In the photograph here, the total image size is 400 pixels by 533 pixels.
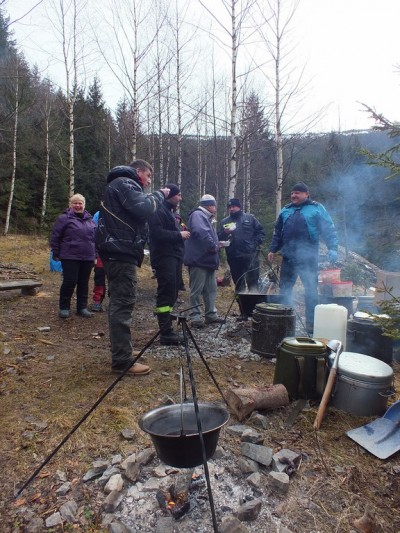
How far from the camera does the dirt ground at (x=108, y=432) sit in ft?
6.75

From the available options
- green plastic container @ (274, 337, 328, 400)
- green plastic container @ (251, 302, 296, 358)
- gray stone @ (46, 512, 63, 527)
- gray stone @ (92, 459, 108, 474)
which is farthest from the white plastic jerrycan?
gray stone @ (46, 512, 63, 527)

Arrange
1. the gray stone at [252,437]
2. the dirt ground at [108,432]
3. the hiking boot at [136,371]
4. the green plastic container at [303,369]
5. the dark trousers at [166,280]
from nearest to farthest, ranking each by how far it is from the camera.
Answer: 1. the dirt ground at [108,432]
2. the gray stone at [252,437]
3. the green plastic container at [303,369]
4. the hiking boot at [136,371]
5. the dark trousers at [166,280]

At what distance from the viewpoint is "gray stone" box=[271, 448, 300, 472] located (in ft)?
7.63

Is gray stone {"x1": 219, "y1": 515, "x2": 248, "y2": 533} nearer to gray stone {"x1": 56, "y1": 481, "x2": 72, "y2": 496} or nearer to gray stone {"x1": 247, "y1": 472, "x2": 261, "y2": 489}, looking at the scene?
gray stone {"x1": 247, "y1": 472, "x2": 261, "y2": 489}

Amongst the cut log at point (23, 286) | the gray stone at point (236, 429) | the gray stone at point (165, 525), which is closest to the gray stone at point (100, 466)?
the gray stone at point (165, 525)

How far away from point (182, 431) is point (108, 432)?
0.87m

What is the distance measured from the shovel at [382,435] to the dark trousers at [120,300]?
7.04 ft

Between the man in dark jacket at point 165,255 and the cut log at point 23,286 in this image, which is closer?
the man in dark jacket at point 165,255

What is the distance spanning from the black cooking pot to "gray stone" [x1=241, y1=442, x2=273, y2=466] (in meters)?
0.45

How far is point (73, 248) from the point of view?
5504mm

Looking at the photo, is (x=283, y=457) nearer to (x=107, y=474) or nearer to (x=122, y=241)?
(x=107, y=474)

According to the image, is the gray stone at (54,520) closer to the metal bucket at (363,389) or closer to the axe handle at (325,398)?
the axe handle at (325,398)

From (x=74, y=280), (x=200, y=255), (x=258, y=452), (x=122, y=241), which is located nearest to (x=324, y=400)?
(x=258, y=452)

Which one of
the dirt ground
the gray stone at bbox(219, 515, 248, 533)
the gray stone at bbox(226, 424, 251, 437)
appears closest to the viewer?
the gray stone at bbox(219, 515, 248, 533)
